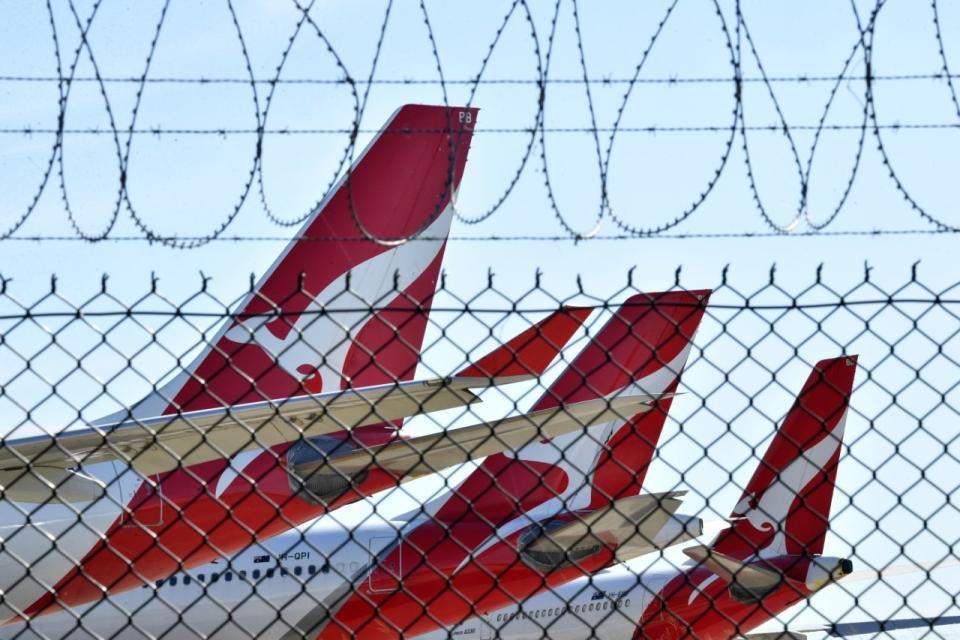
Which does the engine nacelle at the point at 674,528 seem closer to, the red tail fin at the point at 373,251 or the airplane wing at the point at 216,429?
the red tail fin at the point at 373,251

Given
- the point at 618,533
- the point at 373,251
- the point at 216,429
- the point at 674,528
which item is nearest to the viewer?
the point at 216,429

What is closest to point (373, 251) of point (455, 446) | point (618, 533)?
point (618, 533)

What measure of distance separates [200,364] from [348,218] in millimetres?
2379

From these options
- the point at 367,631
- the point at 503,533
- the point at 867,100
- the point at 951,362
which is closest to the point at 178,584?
the point at 367,631

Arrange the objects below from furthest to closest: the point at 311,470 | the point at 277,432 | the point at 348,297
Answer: the point at 348,297, the point at 311,470, the point at 277,432

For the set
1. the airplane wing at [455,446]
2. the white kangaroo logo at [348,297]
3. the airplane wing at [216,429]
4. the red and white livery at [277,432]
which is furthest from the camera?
the white kangaroo logo at [348,297]

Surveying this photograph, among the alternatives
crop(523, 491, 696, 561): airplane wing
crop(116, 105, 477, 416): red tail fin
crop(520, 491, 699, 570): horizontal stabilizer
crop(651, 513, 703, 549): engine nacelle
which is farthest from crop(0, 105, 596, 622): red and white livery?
crop(651, 513, 703, 549): engine nacelle

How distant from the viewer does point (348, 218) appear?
44.9 feet

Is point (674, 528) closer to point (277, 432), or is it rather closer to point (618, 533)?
point (618, 533)

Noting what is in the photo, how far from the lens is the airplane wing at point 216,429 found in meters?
4.64

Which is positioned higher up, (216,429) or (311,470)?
(216,429)

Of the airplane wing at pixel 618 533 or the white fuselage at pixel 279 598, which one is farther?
the white fuselage at pixel 279 598

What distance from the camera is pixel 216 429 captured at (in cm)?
753

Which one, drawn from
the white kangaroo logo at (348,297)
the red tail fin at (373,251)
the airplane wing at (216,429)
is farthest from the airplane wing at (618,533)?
the airplane wing at (216,429)
